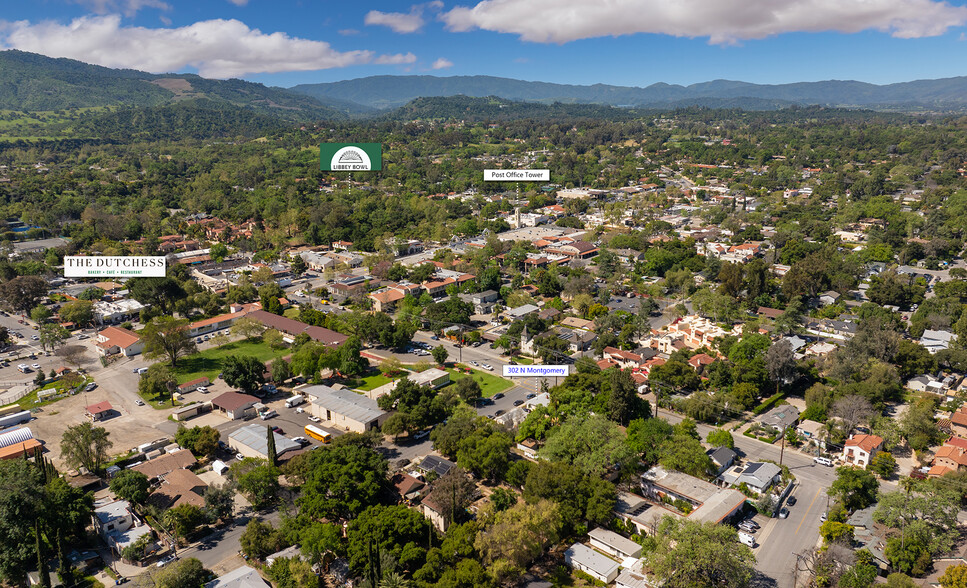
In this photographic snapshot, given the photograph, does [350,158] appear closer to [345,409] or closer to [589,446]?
[345,409]

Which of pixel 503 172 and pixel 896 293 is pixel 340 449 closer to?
pixel 896 293

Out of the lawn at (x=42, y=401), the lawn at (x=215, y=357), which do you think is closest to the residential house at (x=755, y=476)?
the lawn at (x=215, y=357)

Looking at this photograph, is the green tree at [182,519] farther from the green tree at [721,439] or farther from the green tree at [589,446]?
the green tree at [721,439]

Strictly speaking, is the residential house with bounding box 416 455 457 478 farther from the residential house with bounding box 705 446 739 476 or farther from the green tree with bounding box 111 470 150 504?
the residential house with bounding box 705 446 739 476

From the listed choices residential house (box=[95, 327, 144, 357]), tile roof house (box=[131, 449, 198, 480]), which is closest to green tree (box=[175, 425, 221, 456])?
tile roof house (box=[131, 449, 198, 480])

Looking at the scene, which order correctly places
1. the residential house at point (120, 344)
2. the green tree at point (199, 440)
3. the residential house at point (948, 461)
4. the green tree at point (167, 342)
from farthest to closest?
1. the residential house at point (120, 344)
2. the green tree at point (167, 342)
3. the green tree at point (199, 440)
4. the residential house at point (948, 461)

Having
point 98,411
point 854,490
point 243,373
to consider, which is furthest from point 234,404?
point 854,490

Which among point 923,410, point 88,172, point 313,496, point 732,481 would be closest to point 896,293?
point 923,410
